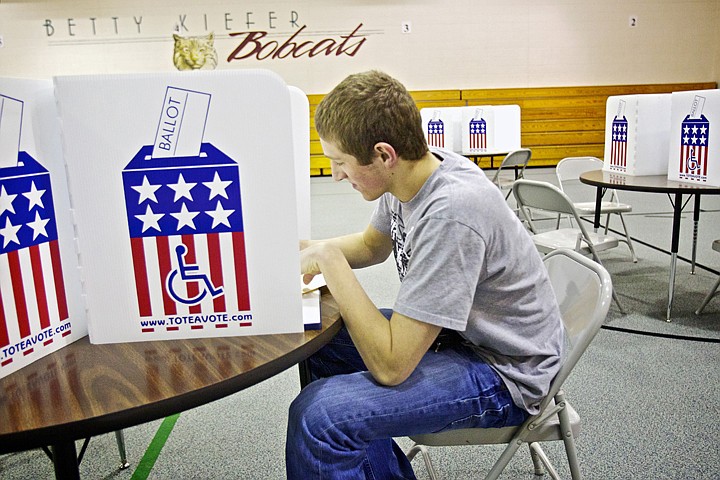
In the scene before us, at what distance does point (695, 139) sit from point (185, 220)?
303 centimetres

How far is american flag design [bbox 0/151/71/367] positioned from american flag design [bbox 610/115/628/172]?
3486 mm

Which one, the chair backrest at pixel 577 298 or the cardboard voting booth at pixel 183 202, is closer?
the cardboard voting booth at pixel 183 202

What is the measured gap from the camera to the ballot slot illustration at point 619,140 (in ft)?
12.1

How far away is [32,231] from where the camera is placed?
0.94 metres

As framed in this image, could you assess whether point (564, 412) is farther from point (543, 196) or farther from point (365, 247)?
point (543, 196)

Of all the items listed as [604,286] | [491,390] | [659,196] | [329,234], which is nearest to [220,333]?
[491,390]

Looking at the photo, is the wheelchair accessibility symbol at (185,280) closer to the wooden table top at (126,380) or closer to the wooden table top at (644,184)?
the wooden table top at (126,380)

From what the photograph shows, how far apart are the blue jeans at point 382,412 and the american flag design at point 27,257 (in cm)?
48

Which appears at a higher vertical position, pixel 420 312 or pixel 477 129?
pixel 477 129

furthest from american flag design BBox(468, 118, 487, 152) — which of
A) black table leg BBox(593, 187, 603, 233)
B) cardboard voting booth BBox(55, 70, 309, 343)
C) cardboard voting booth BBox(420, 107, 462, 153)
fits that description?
cardboard voting booth BBox(55, 70, 309, 343)

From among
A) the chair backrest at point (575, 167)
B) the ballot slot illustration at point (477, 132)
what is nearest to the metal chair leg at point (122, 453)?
the chair backrest at point (575, 167)

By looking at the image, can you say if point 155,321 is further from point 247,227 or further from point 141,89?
point 141,89

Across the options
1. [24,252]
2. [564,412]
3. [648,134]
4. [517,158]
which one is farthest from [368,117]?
[517,158]

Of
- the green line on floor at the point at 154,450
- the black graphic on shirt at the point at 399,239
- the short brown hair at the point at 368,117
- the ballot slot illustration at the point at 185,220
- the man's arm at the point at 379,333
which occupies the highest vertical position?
the short brown hair at the point at 368,117
